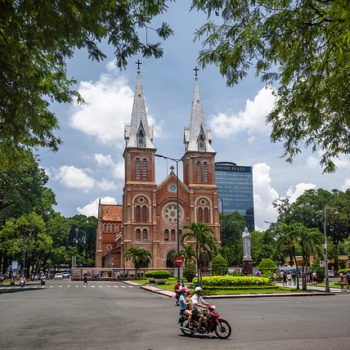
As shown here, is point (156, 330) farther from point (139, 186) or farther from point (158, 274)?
point (139, 186)

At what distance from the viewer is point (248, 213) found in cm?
15500

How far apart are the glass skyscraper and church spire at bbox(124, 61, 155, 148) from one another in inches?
3506

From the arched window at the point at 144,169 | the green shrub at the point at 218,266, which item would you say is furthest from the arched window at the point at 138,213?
the green shrub at the point at 218,266

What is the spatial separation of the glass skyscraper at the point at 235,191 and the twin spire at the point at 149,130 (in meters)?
85.7

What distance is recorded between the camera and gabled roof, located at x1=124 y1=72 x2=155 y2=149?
6488 centimetres

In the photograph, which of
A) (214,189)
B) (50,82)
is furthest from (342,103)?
(214,189)

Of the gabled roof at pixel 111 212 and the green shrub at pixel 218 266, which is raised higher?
the gabled roof at pixel 111 212

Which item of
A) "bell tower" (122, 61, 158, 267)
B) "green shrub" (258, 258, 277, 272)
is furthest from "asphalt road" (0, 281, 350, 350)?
"bell tower" (122, 61, 158, 267)

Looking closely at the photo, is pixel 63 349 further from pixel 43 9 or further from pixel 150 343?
pixel 43 9

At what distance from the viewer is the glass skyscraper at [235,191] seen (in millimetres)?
153875

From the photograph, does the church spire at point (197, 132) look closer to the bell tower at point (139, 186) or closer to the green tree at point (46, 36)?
the bell tower at point (139, 186)

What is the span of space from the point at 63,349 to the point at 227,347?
147 inches

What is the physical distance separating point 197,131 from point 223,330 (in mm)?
58496

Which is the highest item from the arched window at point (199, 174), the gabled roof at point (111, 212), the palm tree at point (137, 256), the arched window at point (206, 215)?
the arched window at point (199, 174)
